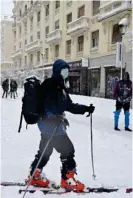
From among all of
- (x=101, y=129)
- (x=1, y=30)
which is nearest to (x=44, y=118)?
(x=101, y=129)

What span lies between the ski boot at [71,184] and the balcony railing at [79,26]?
23.0 metres

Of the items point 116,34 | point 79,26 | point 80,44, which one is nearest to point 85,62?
point 80,44

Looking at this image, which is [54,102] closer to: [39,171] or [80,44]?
[39,171]

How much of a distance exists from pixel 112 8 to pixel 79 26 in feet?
16.4

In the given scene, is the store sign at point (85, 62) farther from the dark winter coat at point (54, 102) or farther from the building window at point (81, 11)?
the dark winter coat at point (54, 102)

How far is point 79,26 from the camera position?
26.0m

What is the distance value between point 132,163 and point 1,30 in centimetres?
6143

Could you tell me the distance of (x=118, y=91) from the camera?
823 centimetres

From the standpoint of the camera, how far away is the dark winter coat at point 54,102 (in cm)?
342

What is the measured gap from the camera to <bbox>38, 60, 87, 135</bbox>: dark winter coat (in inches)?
135

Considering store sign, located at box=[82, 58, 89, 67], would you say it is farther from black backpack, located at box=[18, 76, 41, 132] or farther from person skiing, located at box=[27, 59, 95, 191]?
black backpack, located at box=[18, 76, 41, 132]

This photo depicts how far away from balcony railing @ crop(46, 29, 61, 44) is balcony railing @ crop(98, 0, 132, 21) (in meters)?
8.65

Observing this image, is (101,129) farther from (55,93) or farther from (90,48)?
(90,48)

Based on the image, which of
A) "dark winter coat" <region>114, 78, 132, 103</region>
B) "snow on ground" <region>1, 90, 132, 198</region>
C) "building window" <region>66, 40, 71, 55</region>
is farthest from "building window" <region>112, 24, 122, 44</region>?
"snow on ground" <region>1, 90, 132, 198</region>
